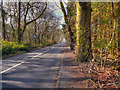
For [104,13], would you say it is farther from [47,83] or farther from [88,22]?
[47,83]

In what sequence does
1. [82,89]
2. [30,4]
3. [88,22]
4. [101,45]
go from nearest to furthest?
[82,89] → [101,45] → [88,22] → [30,4]

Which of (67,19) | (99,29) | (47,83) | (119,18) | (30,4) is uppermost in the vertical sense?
(30,4)

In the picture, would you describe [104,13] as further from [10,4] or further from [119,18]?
[10,4]

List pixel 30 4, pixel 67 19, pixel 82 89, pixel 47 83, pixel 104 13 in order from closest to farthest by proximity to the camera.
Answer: pixel 82 89
pixel 47 83
pixel 104 13
pixel 67 19
pixel 30 4

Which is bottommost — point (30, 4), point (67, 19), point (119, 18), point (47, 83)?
point (47, 83)

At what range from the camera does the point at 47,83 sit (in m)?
5.53

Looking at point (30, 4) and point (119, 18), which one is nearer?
point (119, 18)

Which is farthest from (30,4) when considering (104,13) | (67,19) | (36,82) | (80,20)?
(36,82)

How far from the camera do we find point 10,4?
2845 cm

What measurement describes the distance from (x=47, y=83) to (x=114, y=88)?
2.65 m

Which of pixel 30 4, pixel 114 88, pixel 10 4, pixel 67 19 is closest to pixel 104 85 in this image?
pixel 114 88

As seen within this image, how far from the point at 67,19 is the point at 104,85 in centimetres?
1586

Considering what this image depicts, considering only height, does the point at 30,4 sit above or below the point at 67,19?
above

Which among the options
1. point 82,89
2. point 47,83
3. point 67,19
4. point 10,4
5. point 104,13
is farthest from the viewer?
point 10,4
